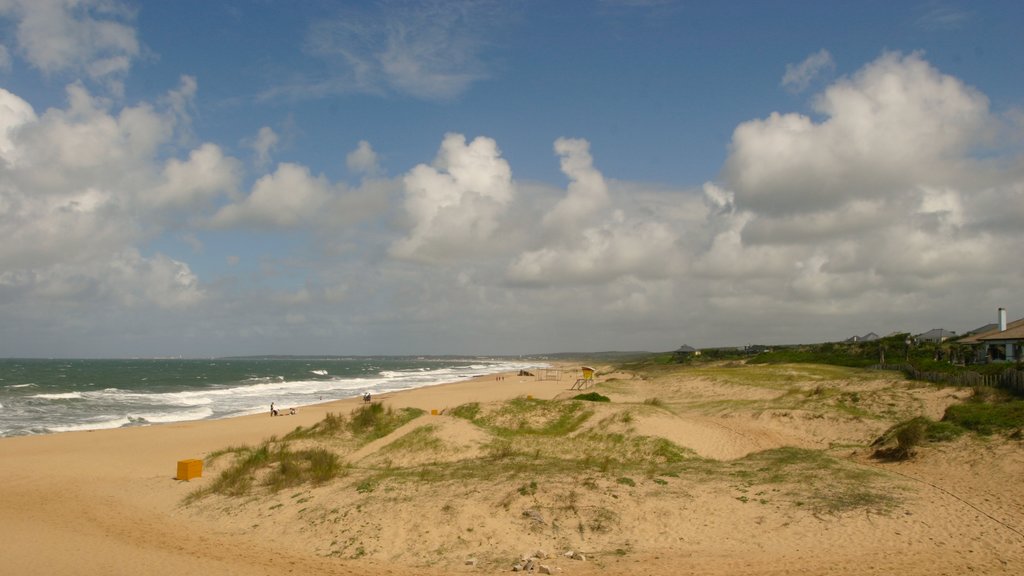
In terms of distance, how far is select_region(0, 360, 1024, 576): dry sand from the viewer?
1194 cm

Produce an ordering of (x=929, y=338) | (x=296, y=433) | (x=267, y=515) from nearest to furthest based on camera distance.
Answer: (x=267, y=515), (x=296, y=433), (x=929, y=338)

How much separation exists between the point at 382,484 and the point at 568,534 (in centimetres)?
527

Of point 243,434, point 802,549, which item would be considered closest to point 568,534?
point 802,549

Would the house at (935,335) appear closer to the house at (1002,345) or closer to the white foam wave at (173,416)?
the house at (1002,345)

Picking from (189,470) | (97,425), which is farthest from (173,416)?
(189,470)

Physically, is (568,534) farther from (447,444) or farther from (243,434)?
(243,434)

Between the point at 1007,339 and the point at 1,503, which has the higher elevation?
the point at 1007,339

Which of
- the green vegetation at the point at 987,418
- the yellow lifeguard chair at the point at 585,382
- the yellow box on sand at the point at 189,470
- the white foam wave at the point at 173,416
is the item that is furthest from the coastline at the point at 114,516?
the yellow lifeguard chair at the point at 585,382

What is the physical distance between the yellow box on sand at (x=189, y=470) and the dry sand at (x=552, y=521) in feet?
1.59

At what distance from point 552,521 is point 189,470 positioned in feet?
40.3

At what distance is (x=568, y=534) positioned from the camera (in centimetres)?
1297

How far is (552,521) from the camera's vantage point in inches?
528

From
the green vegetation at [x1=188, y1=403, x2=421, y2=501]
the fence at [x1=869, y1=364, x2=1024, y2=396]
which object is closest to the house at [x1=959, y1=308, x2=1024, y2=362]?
the fence at [x1=869, y1=364, x2=1024, y2=396]

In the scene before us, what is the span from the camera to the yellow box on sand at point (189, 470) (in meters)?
19.9
